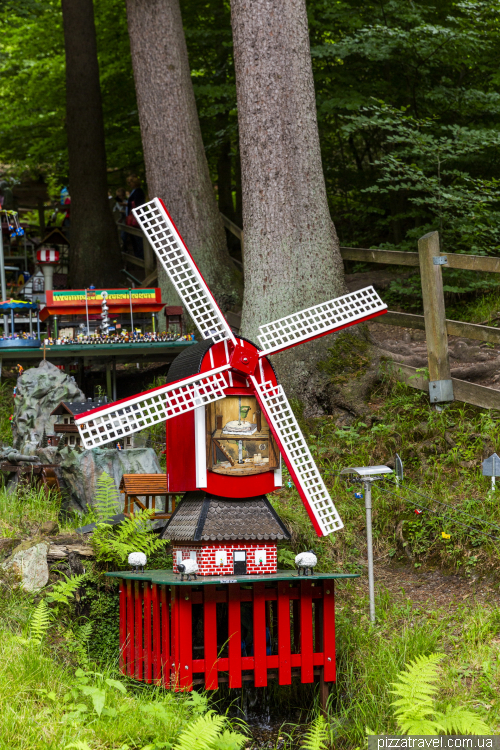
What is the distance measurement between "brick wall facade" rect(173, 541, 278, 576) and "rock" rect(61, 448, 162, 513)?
2264 millimetres

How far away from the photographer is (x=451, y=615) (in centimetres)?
626

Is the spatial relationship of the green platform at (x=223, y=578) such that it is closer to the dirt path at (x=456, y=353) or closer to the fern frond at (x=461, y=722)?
the fern frond at (x=461, y=722)

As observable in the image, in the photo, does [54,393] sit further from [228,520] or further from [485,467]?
[485,467]

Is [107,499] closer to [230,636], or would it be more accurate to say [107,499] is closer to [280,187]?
[230,636]

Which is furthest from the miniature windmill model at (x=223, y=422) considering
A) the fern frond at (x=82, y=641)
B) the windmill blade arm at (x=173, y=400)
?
the fern frond at (x=82, y=641)

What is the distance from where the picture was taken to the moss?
9.11 metres

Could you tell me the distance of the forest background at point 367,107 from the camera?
10594 millimetres

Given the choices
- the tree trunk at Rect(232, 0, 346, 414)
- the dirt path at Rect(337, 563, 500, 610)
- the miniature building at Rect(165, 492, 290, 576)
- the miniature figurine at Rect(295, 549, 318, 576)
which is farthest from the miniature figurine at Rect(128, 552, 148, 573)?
the tree trunk at Rect(232, 0, 346, 414)

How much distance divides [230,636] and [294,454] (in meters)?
1.45

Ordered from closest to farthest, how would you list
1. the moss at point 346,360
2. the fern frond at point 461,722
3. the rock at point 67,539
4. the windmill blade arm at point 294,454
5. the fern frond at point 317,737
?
the fern frond at point 461,722 → the fern frond at point 317,737 → the windmill blade arm at point 294,454 → the rock at point 67,539 → the moss at point 346,360

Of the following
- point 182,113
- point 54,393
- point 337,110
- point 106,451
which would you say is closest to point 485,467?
point 106,451

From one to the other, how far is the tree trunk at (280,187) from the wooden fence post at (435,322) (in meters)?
1.29

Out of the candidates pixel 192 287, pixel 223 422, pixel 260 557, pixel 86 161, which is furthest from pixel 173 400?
pixel 86 161

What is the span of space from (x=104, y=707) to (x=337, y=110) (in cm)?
1062
